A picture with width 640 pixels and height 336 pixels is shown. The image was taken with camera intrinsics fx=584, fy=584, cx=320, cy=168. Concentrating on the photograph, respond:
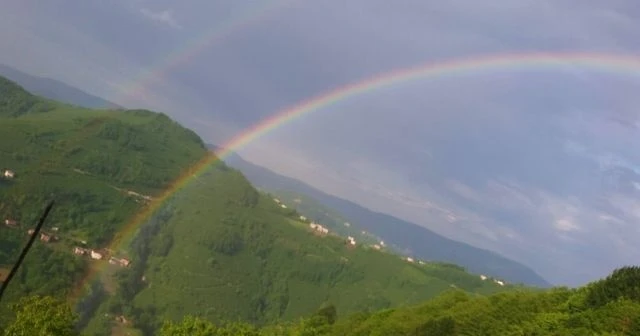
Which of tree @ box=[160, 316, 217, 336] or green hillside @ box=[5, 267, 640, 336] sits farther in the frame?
tree @ box=[160, 316, 217, 336]

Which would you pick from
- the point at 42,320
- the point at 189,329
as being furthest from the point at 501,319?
the point at 42,320

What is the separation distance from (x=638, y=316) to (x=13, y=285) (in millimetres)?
159965

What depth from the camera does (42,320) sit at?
4328 centimetres

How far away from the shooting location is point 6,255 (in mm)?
184250

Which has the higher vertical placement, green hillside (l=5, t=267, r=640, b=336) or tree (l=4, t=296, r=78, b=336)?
green hillside (l=5, t=267, r=640, b=336)

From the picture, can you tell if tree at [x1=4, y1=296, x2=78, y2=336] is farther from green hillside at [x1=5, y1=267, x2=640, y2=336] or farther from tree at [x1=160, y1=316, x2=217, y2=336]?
tree at [x1=160, y1=316, x2=217, y2=336]

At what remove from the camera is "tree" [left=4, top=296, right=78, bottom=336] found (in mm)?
42844

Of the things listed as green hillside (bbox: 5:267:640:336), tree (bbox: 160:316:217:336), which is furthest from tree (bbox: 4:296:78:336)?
tree (bbox: 160:316:217:336)

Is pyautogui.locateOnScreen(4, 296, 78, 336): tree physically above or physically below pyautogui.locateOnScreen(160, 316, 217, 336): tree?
below

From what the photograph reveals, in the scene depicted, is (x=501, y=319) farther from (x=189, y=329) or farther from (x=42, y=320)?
(x=42, y=320)

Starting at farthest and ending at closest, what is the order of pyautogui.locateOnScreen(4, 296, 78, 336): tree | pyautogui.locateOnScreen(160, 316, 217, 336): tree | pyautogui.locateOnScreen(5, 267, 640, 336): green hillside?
pyautogui.locateOnScreen(160, 316, 217, 336): tree → pyautogui.locateOnScreen(5, 267, 640, 336): green hillside → pyautogui.locateOnScreen(4, 296, 78, 336): tree

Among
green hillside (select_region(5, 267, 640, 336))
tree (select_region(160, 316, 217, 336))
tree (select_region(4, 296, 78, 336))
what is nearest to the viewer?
tree (select_region(4, 296, 78, 336))

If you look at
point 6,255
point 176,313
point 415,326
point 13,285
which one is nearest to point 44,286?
point 13,285

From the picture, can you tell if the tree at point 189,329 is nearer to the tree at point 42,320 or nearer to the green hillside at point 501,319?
the green hillside at point 501,319
